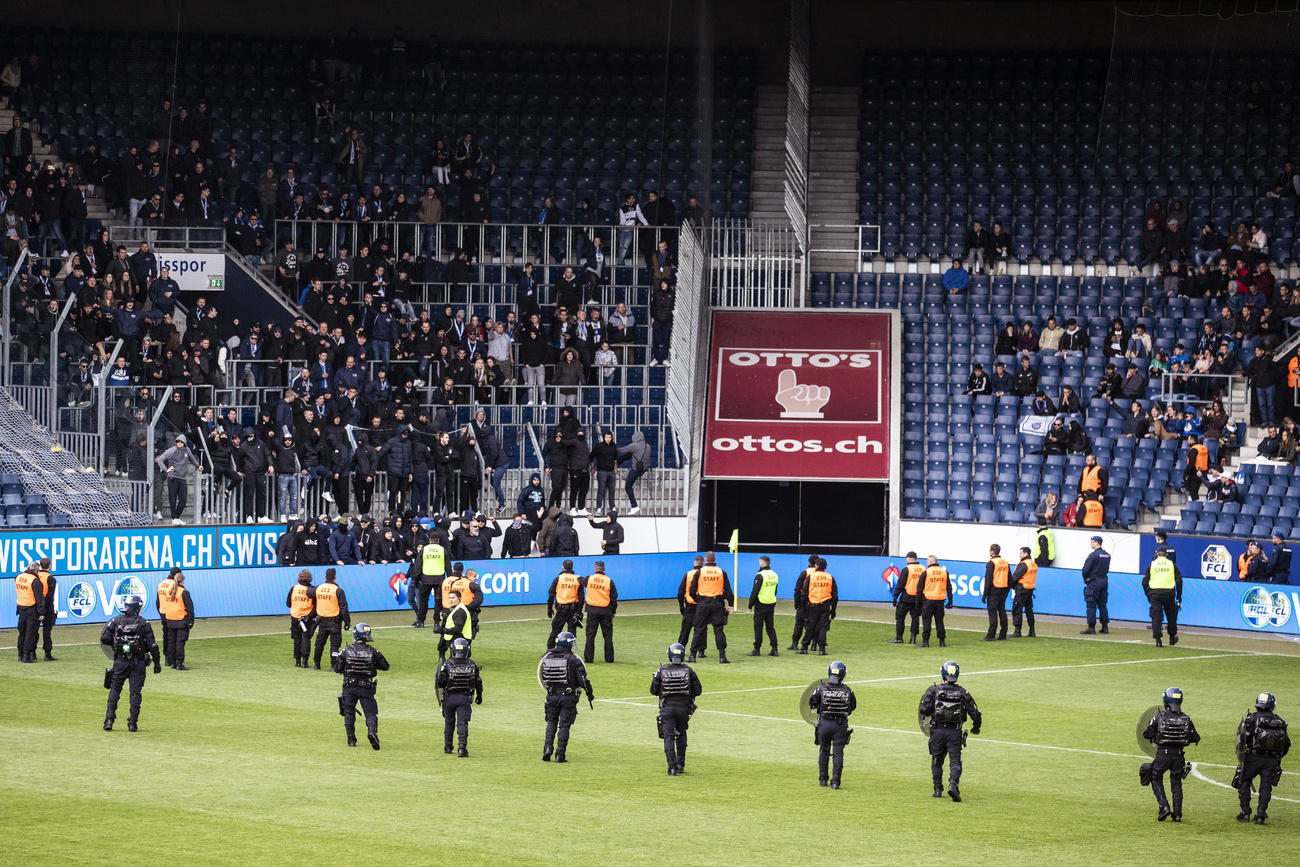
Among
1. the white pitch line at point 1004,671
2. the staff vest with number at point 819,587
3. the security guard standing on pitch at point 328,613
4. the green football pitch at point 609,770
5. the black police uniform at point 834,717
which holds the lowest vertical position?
the green football pitch at point 609,770

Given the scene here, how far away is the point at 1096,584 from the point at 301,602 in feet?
46.8

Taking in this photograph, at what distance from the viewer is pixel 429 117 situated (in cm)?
4703

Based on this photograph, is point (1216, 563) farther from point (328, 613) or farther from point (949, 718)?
point (949, 718)

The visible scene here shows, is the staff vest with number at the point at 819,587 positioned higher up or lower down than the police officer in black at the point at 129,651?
higher up

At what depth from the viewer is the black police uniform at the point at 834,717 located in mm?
19594

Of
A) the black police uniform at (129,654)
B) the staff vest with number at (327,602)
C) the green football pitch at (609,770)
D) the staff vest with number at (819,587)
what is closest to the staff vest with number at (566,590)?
the green football pitch at (609,770)

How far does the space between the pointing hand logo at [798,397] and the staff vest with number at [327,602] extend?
1708 centimetres

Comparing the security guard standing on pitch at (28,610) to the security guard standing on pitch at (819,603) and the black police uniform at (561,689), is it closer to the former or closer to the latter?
the black police uniform at (561,689)

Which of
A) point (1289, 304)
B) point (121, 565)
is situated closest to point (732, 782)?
point (121, 565)

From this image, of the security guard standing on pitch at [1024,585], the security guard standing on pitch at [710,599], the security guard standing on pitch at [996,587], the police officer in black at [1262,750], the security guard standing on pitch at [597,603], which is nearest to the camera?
the police officer in black at [1262,750]

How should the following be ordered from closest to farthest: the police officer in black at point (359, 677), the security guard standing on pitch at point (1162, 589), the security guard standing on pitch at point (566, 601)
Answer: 1. the police officer in black at point (359, 677)
2. the security guard standing on pitch at point (566, 601)
3. the security guard standing on pitch at point (1162, 589)

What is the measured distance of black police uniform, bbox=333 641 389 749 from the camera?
69.4 feet

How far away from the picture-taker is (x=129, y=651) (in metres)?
22.0

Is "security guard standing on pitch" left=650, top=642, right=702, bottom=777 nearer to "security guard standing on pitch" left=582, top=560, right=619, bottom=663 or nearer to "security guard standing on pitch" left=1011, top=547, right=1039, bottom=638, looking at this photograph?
"security guard standing on pitch" left=582, top=560, right=619, bottom=663
